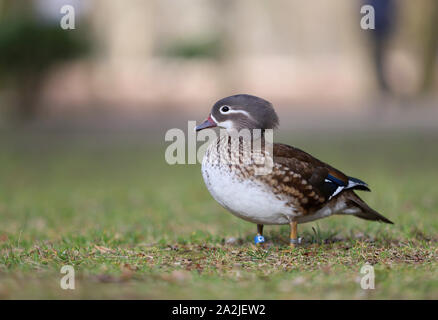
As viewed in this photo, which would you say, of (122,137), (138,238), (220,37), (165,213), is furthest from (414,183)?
(220,37)

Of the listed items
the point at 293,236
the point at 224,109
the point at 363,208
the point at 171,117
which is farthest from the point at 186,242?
the point at 171,117

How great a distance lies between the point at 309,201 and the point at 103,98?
22.5 meters

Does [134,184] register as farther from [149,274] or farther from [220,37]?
[220,37]

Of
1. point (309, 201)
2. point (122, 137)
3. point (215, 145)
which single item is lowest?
point (122, 137)

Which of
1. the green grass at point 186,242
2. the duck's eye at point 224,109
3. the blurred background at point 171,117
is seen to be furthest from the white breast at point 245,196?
the blurred background at point 171,117

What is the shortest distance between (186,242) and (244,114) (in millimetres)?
1370

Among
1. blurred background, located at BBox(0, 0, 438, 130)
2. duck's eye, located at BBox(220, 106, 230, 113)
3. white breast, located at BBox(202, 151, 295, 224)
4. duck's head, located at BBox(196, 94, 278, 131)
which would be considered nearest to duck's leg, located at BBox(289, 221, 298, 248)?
white breast, located at BBox(202, 151, 295, 224)

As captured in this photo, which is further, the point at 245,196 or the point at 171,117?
the point at 171,117

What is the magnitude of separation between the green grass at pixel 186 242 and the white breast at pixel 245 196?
14.0 inches

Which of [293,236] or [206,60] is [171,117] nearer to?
[206,60]

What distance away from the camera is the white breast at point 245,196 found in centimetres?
461

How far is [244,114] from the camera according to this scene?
4.92 metres

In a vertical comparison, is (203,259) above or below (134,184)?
above

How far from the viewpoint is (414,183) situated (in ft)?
31.9
